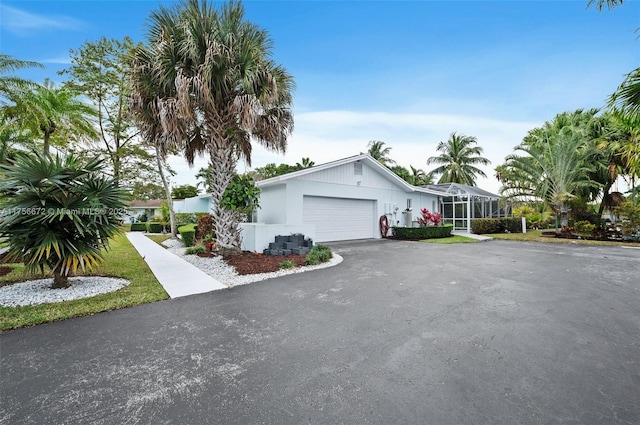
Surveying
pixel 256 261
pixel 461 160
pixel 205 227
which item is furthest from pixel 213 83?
pixel 461 160

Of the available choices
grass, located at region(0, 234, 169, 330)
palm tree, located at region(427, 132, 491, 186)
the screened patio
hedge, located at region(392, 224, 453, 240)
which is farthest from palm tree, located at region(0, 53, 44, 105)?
palm tree, located at region(427, 132, 491, 186)

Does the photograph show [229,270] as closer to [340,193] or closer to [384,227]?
[340,193]

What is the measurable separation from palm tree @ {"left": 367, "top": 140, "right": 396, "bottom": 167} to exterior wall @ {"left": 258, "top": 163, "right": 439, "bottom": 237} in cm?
1291

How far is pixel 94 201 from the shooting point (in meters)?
5.70

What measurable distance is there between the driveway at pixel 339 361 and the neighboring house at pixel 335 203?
5.50 metres

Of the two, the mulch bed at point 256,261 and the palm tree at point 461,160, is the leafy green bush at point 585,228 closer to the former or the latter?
the palm tree at point 461,160

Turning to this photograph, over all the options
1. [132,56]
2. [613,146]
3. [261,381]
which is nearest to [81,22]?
[132,56]

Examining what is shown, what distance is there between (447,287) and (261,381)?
464cm

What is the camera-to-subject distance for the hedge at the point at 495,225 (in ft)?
61.7

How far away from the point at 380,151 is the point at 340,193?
19668 mm

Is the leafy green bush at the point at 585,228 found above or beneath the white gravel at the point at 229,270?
above

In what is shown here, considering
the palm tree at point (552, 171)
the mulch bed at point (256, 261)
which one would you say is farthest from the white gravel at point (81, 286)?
the palm tree at point (552, 171)

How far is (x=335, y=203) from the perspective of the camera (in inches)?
579

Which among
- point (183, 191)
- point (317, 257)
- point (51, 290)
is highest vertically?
point (183, 191)
